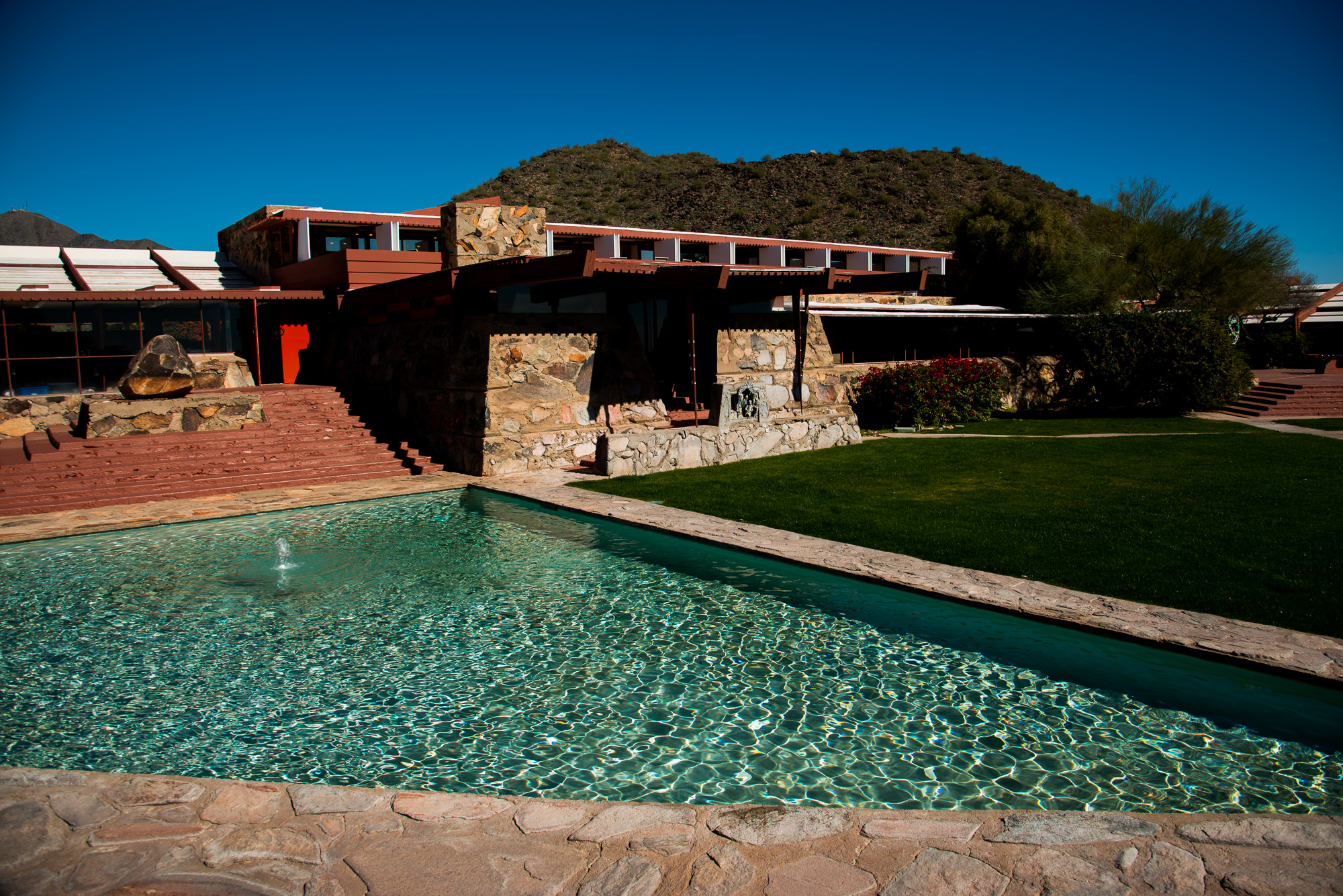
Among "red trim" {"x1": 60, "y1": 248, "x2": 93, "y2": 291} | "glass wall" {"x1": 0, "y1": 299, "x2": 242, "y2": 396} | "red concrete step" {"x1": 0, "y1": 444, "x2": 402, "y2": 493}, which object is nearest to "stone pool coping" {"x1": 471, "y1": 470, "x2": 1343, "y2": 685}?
"red concrete step" {"x1": 0, "y1": 444, "x2": 402, "y2": 493}

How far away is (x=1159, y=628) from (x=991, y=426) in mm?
14094

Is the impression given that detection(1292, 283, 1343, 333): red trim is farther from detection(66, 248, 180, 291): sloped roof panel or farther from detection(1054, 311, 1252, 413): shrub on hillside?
detection(66, 248, 180, 291): sloped roof panel

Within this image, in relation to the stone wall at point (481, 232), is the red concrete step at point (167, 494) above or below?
below

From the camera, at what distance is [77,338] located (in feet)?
60.3

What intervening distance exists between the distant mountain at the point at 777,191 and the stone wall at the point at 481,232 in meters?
35.9

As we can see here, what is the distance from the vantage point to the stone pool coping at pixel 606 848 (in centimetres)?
324

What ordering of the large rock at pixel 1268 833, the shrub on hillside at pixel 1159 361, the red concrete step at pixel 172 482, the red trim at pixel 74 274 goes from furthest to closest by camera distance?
the shrub on hillside at pixel 1159 361, the red trim at pixel 74 274, the red concrete step at pixel 172 482, the large rock at pixel 1268 833

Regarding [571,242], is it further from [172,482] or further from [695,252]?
[172,482]

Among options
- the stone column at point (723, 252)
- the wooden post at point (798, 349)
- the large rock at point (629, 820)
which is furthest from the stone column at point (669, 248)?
the large rock at point (629, 820)

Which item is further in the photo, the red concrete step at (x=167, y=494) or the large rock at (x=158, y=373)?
the large rock at (x=158, y=373)

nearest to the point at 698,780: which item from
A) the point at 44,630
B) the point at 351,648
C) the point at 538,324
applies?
the point at 351,648

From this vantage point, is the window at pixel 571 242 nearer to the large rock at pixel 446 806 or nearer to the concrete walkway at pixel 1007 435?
the concrete walkway at pixel 1007 435

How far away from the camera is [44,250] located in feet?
73.2

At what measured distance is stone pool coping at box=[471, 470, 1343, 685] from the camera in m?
5.41
